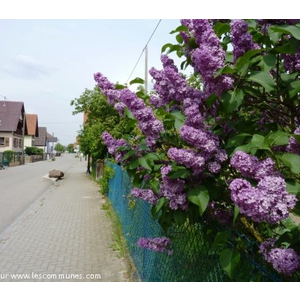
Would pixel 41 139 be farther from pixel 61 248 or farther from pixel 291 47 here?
pixel 291 47

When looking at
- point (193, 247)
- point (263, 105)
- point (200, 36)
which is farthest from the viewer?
point (193, 247)

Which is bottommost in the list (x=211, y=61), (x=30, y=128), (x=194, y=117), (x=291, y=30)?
(x=194, y=117)

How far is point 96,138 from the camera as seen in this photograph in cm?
1617

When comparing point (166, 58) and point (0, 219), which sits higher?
point (166, 58)

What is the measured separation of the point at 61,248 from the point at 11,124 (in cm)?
4735

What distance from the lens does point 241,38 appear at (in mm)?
1681

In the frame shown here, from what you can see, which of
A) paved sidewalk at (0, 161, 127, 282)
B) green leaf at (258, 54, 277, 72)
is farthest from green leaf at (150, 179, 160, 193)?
paved sidewalk at (0, 161, 127, 282)

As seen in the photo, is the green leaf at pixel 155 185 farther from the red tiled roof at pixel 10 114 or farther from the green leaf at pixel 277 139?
the red tiled roof at pixel 10 114

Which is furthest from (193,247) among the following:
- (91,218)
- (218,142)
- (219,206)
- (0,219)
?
(0,219)

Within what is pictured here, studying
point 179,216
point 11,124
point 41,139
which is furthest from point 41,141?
point 179,216

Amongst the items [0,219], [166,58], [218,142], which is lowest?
[0,219]

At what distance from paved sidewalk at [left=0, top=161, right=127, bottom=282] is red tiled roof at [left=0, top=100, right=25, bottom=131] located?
139 ft

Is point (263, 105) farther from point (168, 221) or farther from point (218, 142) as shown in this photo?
point (168, 221)

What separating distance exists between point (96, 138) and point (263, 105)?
48.1 ft
